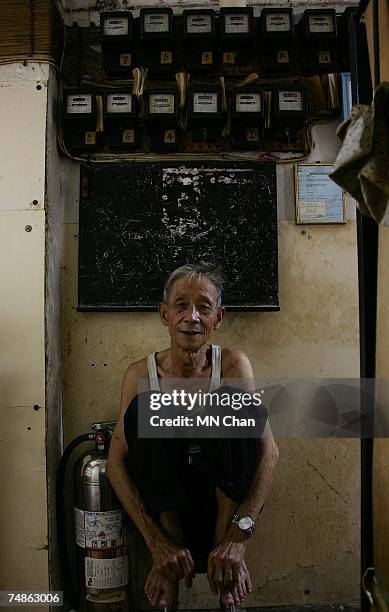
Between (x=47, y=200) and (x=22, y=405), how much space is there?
0.85 meters

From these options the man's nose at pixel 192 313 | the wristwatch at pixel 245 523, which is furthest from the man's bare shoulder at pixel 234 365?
the wristwatch at pixel 245 523

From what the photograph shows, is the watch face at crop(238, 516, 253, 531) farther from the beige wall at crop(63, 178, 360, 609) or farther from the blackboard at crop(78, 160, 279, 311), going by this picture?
the blackboard at crop(78, 160, 279, 311)

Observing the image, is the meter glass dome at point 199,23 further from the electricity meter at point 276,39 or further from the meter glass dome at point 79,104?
the meter glass dome at point 79,104

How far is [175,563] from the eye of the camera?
1919 millimetres

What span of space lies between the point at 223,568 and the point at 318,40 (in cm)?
221

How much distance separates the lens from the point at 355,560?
8.36ft

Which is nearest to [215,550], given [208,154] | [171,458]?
[171,458]

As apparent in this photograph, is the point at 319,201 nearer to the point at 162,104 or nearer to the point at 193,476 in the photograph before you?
→ the point at 162,104

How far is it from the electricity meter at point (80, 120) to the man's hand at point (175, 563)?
171 cm

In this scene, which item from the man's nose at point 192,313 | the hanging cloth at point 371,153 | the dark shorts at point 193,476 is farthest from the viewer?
the man's nose at point 192,313

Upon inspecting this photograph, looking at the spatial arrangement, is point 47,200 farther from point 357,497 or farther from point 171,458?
point 357,497

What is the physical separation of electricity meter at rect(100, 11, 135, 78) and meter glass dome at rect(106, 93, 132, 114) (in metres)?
0.18

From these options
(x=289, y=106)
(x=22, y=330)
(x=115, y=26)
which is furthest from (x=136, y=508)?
(x=115, y=26)

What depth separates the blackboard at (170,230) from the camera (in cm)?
259
